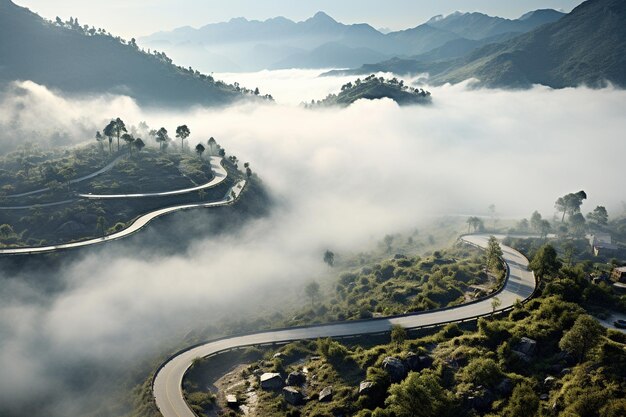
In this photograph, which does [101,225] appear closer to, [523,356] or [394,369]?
[394,369]

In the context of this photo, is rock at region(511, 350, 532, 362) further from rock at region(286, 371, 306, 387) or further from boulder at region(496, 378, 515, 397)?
rock at region(286, 371, 306, 387)

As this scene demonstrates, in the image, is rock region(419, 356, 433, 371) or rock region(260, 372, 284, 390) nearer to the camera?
rock region(419, 356, 433, 371)

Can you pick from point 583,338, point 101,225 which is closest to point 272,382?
point 583,338

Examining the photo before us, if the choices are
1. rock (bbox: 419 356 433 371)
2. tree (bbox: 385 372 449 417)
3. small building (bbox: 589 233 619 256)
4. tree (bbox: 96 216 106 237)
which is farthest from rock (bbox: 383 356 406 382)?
small building (bbox: 589 233 619 256)

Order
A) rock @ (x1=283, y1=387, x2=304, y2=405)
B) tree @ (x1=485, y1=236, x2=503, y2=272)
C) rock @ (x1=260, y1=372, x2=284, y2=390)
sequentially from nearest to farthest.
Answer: rock @ (x1=283, y1=387, x2=304, y2=405)
rock @ (x1=260, y1=372, x2=284, y2=390)
tree @ (x1=485, y1=236, x2=503, y2=272)

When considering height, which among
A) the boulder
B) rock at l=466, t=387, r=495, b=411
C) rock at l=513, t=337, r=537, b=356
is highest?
rock at l=513, t=337, r=537, b=356

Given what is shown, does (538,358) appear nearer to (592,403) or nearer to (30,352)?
(592,403)

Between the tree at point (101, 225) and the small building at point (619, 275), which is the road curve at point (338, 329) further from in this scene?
the tree at point (101, 225)
